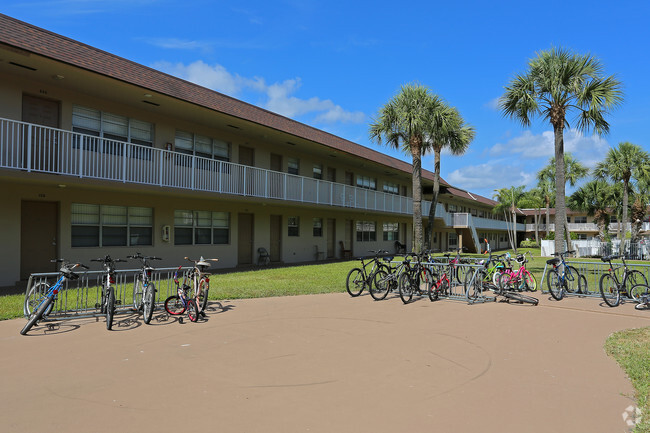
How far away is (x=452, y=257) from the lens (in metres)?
Result: 12.6

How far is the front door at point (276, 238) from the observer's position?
71.4 feet

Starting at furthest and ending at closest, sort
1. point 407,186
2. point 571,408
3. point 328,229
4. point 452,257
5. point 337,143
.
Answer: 1. point 407,186
2. point 328,229
3. point 337,143
4. point 452,257
5. point 571,408

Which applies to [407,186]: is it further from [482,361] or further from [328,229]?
[482,361]

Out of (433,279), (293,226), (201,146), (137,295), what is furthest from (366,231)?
(137,295)

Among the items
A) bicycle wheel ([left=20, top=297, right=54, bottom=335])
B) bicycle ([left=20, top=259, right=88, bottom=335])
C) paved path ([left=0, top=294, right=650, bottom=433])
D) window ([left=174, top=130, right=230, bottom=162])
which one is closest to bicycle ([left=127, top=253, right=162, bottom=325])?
paved path ([left=0, top=294, right=650, bottom=433])

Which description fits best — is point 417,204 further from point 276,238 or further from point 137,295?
point 137,295

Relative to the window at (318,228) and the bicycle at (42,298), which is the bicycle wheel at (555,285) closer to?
the bicycle at (42,298)

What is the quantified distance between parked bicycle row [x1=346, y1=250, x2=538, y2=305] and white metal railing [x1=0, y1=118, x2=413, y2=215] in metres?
7.59

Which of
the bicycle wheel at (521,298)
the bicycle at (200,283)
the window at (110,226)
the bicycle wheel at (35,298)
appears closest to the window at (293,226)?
the window at (110,226)

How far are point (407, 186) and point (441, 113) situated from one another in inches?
655

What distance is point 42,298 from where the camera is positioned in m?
7.32

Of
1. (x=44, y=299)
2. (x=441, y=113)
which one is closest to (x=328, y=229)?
(x=441, y=113)

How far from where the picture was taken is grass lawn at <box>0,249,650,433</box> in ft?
16.0

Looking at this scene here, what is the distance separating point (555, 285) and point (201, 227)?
13.3m
